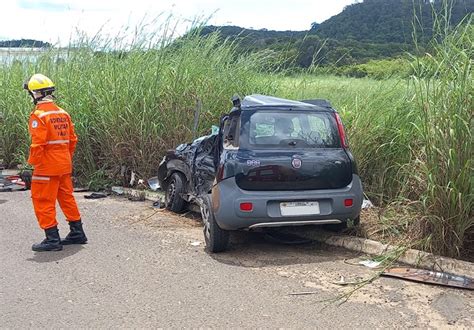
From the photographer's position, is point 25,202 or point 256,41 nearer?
point 25,202

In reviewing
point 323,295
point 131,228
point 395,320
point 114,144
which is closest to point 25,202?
point 114,144

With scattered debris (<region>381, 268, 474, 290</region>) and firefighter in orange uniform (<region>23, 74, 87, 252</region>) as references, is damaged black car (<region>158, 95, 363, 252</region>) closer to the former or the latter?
scattered debris (<region>381, 268, 474, 290</region>)

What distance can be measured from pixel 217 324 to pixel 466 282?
7.97ft

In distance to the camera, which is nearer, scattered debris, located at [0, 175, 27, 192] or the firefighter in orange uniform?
the firefighter in orange uniform

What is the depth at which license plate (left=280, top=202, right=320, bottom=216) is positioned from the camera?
6086mm

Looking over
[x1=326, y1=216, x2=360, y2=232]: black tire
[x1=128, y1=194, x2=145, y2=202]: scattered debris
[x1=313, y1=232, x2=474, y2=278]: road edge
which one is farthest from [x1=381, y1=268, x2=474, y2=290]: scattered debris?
[x1=128, y1=194, x2=145, y2=202]: scattered debris

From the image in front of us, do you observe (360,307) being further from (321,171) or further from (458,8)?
(458,8)

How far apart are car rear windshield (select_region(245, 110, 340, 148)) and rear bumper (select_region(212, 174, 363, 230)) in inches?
22.3

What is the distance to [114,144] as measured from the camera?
11133 mm

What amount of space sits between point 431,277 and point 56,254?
4.14 metres

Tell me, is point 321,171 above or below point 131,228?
above

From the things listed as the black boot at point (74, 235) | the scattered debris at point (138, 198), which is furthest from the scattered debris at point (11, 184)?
the black boot at point (74, 235)

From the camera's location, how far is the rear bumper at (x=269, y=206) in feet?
19.6

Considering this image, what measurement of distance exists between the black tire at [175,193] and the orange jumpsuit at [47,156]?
2293 mm
